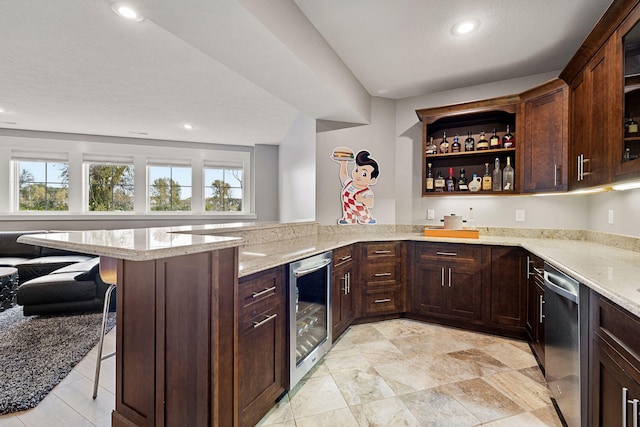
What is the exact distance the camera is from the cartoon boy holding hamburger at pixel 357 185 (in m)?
3.47

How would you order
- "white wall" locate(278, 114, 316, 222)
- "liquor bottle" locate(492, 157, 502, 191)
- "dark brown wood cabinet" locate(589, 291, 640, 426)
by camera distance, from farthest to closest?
"white wall" locate(278, 114, 316, 222), "liquor bottle" locate(492, 157, 502, 191), "dark brown wood cabinet" locate(589, 291, 640, 426)

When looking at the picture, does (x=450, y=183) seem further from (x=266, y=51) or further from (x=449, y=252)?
(x=266, y=51)

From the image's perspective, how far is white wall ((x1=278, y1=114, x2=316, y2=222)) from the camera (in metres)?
3.56

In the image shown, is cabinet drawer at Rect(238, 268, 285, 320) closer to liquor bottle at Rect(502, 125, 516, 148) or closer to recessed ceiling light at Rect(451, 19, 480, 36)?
recessed ceiling light at Rect(451, 19, 480, 36)

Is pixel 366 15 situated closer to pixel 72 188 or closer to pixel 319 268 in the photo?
pixel 319 268

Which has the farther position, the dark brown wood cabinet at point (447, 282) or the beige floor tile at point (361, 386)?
the dark brown wood cabinet at point (447, 282)

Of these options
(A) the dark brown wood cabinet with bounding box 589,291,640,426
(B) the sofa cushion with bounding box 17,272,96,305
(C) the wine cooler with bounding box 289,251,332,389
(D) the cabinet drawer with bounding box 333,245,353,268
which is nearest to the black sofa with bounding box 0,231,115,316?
(B) the sofa cushion with bounding box 17,272,96,305

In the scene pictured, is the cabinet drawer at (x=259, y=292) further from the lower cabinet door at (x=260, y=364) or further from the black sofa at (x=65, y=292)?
the black sofa at (x=65, y=292)

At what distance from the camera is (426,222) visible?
3.48 meters

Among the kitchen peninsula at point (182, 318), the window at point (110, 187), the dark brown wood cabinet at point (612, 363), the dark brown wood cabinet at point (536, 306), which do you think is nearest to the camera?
the dark brown wood cabinet at point (612, 363)

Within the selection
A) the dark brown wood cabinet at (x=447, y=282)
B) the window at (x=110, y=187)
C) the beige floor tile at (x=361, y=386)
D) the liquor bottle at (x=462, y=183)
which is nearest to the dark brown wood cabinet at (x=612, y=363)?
the beige floor tile at (x=361, y=386)

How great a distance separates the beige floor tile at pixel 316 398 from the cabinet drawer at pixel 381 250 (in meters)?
1.28

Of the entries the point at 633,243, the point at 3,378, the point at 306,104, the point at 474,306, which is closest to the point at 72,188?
the point at 3,378

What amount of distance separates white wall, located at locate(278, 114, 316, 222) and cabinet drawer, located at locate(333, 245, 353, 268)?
2.76ft
